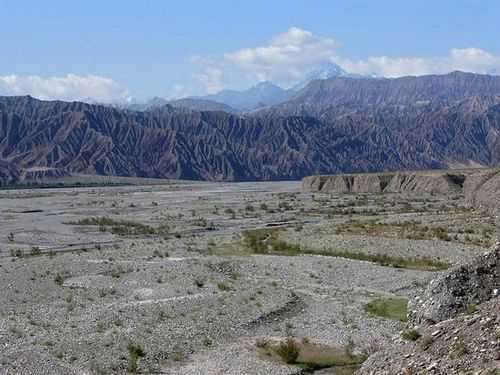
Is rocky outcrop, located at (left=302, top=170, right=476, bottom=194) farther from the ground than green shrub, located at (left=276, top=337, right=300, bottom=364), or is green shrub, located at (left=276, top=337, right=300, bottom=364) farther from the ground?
rocky outcrop, located at (left=302, top=170, right=476, bottom=194)

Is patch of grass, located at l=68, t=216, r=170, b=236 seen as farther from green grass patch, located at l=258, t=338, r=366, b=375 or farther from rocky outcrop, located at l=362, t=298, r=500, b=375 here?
rocky outcrop, located at l=362, t=298, r=500, b=375

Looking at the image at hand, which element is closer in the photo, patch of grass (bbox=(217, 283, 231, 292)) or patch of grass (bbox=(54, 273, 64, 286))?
patch of grass (bbox=(217, 283, 231, 292))

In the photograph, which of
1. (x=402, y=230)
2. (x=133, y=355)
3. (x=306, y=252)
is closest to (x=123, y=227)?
(x=306, y=252)

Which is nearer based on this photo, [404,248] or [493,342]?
[493,342]

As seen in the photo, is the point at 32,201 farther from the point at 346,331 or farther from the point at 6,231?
the point at 346,331

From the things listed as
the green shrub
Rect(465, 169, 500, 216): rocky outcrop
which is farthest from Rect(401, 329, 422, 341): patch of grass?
Rect(465, 169, 500, 216): rocky outcrop

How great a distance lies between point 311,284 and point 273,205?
63.3 m

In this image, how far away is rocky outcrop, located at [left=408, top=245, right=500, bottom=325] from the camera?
1712cm

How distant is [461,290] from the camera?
17.4 meters

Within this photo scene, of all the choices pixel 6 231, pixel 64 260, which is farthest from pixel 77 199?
pixel 64 260

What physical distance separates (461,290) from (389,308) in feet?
40.8

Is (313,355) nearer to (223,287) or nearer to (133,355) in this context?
(133,355)

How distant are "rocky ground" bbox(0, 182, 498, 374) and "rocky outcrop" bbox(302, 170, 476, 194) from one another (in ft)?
135

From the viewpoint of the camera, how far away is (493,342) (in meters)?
13.8
